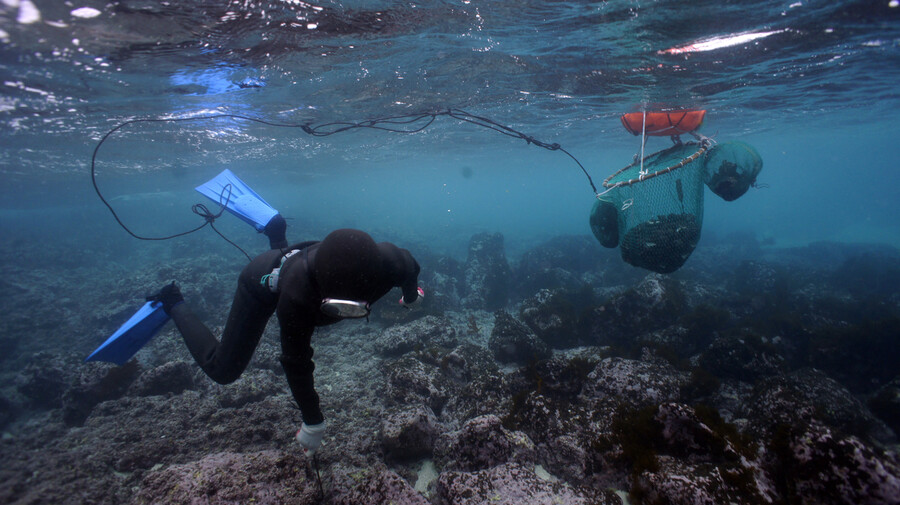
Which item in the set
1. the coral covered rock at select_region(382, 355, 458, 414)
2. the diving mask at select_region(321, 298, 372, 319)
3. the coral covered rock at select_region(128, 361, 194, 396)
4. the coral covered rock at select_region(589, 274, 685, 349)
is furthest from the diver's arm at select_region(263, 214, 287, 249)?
the coral covered rock at select_region(589, 274, 685, 349)

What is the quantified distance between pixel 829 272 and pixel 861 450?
2334 cm

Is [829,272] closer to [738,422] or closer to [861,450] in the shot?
[738,422]

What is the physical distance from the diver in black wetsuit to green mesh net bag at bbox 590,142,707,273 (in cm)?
376

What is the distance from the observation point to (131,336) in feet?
17.6

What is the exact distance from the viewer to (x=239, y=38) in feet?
23.9

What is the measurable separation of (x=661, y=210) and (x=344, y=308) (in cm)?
555

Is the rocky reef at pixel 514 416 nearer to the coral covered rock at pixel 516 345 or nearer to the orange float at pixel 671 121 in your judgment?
the coral covered rock at pixel 516 345

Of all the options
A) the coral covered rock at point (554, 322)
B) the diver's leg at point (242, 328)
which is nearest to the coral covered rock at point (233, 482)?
the diver's leg at point (242, 328)

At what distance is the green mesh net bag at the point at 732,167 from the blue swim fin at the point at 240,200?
7650 mm

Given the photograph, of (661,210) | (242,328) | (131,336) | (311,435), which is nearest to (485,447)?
(311,435)

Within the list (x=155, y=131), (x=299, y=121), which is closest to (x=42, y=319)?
(x=155, y=131)

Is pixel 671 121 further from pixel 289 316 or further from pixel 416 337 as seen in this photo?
pixel 416 337

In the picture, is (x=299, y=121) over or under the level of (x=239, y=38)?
under

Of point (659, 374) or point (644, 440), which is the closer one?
point (644, 440)
